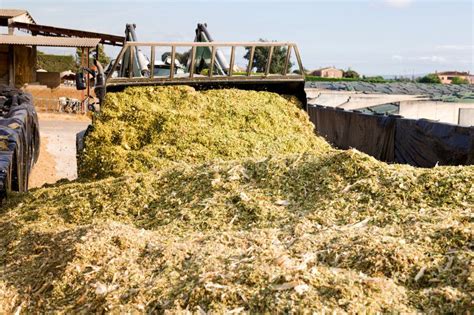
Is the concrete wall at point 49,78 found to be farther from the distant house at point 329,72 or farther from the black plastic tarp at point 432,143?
the distant house at point 329,72

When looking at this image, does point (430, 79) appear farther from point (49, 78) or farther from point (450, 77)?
point (49, 78)

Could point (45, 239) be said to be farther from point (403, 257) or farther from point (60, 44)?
point (60, 44)

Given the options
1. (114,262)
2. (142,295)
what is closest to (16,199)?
(114,262)

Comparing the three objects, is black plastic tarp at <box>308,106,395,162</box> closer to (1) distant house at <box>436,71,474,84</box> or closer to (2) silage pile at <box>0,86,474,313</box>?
(2) silage pile at <box>0,86,474,313</box>

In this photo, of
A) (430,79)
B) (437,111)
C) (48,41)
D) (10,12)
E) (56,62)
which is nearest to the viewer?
(437,111)

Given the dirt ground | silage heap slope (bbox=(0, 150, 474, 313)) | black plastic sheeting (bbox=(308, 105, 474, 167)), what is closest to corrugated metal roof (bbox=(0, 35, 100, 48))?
the dirt ground

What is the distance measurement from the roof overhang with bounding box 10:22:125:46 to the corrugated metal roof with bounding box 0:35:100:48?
4.72ft

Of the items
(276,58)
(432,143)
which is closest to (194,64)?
(432,143)

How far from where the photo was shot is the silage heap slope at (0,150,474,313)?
11.5 feet

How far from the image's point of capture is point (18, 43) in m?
27.2

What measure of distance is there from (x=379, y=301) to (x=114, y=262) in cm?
175

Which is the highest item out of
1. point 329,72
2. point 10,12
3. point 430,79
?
point 10,12

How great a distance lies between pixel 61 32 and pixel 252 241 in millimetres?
27978

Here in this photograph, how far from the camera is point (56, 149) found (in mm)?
16406
